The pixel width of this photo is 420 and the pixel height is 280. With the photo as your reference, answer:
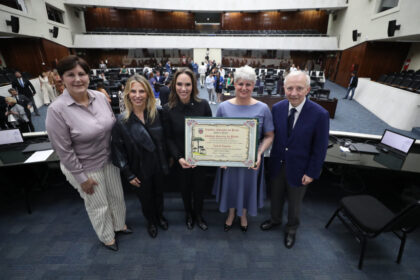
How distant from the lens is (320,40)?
1520 cm

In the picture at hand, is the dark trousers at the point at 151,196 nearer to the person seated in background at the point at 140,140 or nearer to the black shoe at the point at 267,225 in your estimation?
the person seated in background at the point at 140,140

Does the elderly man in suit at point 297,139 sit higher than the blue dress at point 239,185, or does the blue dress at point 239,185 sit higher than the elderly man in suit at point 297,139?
the elderly man in suit at point 297,139

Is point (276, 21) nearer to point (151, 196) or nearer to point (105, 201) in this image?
point (151, 196)

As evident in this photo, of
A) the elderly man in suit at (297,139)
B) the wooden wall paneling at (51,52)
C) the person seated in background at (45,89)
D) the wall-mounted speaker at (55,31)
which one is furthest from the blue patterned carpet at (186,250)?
the wall-mounted speaker at (55,31)

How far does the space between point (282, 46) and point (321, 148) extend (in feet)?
55.7

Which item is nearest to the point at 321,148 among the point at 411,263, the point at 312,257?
the point at 312,257

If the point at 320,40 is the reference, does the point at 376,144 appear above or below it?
below

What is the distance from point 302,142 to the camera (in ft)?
5.74

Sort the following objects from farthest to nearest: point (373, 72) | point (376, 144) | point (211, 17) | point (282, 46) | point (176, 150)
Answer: point (211, 17), point (282, 46), point (373, 72), point (376, 144), point (176, 150)

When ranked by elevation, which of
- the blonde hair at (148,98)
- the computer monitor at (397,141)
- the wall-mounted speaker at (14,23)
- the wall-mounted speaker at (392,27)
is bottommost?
the computer monitor at (397,141)

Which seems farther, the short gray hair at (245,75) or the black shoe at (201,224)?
the black shoe at (201,224)

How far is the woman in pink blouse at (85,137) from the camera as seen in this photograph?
4.96 ft

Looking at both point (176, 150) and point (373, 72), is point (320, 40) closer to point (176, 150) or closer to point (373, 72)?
point (373, 72)

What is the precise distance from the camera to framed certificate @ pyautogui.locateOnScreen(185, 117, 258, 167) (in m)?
1.66
